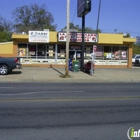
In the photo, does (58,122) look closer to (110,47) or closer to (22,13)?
(110,47)

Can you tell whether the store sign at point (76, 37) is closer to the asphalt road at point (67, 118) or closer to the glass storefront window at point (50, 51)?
the glass storefront window at point (50, 51)

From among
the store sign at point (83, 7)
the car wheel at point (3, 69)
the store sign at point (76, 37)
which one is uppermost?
the store sign at point (83, 7)

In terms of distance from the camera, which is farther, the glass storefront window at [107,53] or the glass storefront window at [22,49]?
the glass storefront window at [107,53]

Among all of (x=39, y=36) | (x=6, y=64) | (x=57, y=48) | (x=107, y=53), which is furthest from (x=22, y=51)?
(x=107, y=53)

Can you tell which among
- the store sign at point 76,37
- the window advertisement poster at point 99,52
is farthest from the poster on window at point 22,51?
the window advertisement poster at point 99,52

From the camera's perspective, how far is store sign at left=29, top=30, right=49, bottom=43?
28166 mm

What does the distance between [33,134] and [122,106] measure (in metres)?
3.74

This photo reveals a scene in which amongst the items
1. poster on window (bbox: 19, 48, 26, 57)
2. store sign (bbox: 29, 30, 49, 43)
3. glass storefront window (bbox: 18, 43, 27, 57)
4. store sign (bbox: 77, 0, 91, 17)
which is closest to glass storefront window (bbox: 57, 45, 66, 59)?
store sign (bbox: 29, 30, 49, 43)

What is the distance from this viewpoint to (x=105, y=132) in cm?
527

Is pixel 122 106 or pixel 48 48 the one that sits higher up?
pixel 48 48

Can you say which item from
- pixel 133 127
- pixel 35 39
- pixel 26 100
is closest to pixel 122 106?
pixel 133 127

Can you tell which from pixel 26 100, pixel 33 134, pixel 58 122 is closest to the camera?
pixel 33 134

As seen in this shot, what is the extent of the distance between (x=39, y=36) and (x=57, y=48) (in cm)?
278

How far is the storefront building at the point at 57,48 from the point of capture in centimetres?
2855
